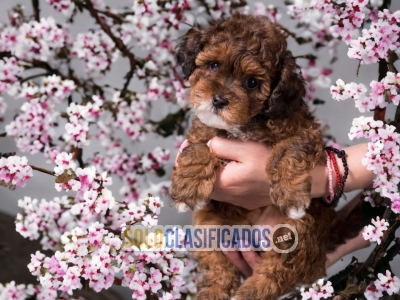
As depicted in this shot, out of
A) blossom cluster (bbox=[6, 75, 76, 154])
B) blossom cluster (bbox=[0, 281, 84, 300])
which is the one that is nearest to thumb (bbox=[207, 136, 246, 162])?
blossom cluster (bbox=[0, 281, 84, 300])

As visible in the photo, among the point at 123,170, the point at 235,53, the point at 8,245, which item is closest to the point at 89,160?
the point at 123,170

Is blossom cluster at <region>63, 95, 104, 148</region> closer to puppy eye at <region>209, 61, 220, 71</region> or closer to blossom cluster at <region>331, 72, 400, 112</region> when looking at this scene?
puppy eye at <region>209, 61, 220, 71</region>

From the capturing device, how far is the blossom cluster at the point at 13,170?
2412 millimetres

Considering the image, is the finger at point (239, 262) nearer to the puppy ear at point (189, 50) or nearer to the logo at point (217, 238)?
the logo at point (217, 238)

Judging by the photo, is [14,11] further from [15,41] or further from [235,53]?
[235,53]

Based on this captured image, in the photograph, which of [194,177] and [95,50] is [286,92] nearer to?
[194,177]

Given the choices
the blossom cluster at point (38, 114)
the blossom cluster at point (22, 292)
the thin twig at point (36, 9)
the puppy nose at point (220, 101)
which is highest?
the puppy nose at point (220, 101)

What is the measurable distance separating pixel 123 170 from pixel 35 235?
0.76 meters

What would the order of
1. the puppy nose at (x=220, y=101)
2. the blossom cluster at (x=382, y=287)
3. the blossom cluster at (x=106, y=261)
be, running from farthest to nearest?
the blossom cluster at (x=106, y=261)
the blossom cluster at (x=382, y=287)
the puppy nose at (x=220, y=101)

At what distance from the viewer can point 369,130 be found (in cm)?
220

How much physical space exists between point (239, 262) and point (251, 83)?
2.66 feet

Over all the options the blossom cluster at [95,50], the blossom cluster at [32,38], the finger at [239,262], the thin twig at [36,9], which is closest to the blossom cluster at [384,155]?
the finger at [239,262]

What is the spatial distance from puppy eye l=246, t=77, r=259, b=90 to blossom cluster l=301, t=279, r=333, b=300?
81cm

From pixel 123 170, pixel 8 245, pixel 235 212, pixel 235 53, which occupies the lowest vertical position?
pixel 8 245
